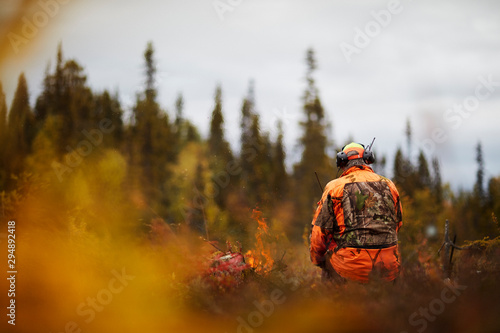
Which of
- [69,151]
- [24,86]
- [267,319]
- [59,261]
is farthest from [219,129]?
[267,319]

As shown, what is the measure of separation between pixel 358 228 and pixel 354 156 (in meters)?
0.87

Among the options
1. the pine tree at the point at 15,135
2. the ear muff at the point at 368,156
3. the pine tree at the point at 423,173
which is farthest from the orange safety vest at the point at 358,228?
the pine tree at the point at 423,173

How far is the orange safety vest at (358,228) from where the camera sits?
4.23m

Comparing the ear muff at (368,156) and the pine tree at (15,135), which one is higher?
the pine tree at (15,135)

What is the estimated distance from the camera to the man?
423 cm

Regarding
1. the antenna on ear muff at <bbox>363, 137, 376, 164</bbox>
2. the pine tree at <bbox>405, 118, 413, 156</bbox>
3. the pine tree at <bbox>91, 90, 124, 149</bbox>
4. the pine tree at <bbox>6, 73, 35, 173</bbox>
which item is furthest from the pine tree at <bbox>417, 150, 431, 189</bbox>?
the antenna on ear muff at <bbox>363, 137, 376, 164</bbox>

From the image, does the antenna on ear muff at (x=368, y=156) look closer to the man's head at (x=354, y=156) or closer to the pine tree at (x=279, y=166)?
the man's head at (x=354, y=156)

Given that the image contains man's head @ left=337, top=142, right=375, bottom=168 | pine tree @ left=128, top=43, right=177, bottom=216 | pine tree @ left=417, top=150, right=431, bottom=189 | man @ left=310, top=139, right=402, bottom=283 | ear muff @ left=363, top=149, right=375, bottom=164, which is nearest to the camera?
man @ left=310, top=139, right=402, bottom=283

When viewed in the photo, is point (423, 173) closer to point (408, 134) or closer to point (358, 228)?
point (408, 134)

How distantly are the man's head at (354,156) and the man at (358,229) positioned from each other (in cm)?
16

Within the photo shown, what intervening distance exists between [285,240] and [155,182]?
106ft

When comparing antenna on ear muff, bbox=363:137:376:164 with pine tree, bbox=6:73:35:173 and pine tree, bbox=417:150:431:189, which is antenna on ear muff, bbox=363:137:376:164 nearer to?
pine tree, bbox=6:73:35:173

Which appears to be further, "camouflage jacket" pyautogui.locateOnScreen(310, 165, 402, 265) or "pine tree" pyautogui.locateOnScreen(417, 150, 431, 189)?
"pine tree" pyautogui.locateOnScreen(417, 150, 431, 189)

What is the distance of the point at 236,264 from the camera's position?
510 cm
